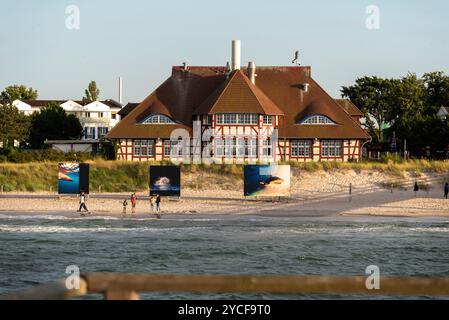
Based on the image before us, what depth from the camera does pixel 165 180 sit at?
52188 millimetres

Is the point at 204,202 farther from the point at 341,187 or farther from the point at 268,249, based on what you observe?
the point at 268,249

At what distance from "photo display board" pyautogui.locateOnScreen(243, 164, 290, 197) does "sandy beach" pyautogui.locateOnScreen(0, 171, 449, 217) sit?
846 millimetres

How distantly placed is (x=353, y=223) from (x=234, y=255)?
44.3 feet

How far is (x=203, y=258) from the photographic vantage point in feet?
107

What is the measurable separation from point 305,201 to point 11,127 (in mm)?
42370

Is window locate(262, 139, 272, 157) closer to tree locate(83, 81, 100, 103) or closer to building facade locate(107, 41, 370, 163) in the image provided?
building facade locate(107, 41, 370, 163)

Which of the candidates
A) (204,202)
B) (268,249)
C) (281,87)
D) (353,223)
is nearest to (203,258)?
(268,249)

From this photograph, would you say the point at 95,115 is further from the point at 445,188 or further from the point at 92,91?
the point at 445,188

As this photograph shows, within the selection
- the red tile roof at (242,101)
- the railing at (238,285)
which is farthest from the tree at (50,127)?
the railing at (238,285)

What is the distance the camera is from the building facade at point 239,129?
65438 millimetres

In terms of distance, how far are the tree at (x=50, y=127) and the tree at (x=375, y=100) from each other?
34635 millimetres

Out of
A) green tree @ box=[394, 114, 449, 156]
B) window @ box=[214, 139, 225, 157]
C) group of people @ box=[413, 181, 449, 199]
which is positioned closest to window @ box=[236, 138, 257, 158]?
window @ box=[214, 139, 225, 157]

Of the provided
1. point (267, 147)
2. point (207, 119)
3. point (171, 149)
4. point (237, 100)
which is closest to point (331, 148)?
point (267, 147)

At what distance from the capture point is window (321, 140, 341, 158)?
66125mm
